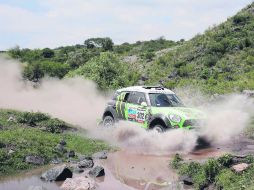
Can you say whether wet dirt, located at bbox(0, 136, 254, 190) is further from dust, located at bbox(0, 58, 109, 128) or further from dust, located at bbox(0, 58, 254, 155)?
dust, located at bbox(0, 58, 109, 128)

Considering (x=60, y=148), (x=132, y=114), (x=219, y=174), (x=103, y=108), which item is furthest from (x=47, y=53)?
(x=219, y=174)

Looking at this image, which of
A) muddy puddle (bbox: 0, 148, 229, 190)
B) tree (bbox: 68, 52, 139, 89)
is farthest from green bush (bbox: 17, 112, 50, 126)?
tree (bbox: 68, 52, 139, 89)

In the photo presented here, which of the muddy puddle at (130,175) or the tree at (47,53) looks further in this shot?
the tree at (47,53)

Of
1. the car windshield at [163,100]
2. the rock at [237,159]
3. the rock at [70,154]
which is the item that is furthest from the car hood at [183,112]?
the rock at [237,159]

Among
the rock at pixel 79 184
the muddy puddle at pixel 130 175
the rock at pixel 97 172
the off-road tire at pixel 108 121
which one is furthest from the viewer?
the off-road tire at pixel 108 121

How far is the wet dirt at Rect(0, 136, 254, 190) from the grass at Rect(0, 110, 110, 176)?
2.20ft

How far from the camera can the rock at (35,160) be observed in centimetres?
1447

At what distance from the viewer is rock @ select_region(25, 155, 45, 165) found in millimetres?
14469

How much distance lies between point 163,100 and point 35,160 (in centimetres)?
565

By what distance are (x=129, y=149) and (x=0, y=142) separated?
4.55 m

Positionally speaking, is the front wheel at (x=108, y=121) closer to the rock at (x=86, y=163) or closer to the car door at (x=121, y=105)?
the car door at (x=121, y=105)

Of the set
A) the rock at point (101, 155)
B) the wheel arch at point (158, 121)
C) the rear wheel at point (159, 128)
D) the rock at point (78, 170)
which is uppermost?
the wheel arch at point (158, 121)

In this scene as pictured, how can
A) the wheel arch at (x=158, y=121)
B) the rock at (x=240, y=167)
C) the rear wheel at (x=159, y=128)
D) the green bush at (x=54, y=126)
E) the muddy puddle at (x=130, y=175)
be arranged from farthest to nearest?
the green bush at (x=54, y=126) < the rear wheel at (x=159, y=128) < the wheel arch at (x=158, y=121) < the muddy puddle at (x=130, y=175) < the rock at (x=240, y=167)

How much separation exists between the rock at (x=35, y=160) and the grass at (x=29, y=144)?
0.44 feet
